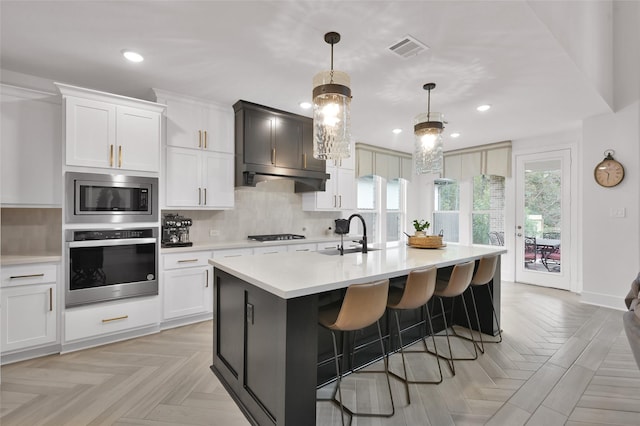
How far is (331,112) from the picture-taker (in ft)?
7.23

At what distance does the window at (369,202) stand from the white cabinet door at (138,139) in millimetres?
3643

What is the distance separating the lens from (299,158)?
14.3 feet

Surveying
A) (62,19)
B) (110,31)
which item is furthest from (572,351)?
(62,19)

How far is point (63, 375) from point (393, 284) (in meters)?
2.72

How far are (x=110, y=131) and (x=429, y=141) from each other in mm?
3044

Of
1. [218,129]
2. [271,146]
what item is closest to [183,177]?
[218,129]

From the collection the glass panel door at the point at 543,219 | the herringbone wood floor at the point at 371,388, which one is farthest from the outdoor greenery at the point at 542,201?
the herringbone wood floor at the point at 371,388

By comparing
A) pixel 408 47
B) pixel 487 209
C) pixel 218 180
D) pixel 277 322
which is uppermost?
pixel 408 47

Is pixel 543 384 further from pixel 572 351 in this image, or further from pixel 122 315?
pixel 122 315

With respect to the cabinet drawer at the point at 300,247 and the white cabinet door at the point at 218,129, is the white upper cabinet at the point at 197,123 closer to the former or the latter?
the white cabinet door at the point at 218,129

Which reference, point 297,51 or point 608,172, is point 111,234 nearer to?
point 297,51

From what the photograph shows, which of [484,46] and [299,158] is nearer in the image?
[484,46]

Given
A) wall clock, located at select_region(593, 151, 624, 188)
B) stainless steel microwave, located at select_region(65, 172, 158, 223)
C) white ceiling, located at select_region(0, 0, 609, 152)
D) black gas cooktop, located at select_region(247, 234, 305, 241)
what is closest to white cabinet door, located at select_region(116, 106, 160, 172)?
stainless steel microwave, located at select_region(65, 172, 158, 223)

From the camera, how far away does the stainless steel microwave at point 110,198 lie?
9.14 ft
